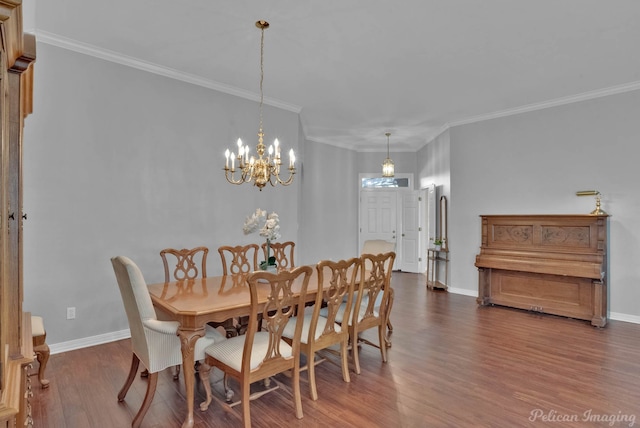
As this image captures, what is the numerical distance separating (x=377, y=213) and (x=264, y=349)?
6.38 metres

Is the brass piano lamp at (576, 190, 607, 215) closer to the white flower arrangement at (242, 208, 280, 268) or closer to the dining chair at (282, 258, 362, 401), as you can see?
the dining chair at (282, 258, 362, 401)

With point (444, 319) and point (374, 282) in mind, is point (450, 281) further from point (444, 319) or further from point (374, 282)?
point (374, 282)

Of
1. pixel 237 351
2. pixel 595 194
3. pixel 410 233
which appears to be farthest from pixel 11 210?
pixel 410 233

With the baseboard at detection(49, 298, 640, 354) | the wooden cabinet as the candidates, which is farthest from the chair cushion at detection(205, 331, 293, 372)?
the baseboard at detection(49, 298, 640, 354)

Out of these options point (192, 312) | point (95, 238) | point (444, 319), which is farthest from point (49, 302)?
point (444, 319)

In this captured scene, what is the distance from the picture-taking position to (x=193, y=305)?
2.27 m

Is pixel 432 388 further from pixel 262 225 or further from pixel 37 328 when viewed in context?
pixel 37 328

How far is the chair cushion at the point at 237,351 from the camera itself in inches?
86.6

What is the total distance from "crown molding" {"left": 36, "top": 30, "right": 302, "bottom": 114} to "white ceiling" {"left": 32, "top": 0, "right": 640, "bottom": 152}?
0.01 meters

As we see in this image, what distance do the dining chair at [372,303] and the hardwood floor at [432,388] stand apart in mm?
263

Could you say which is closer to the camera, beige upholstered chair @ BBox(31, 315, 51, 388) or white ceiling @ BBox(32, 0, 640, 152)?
beige upholstered chair @ BBox(31, 315, 51, 388)

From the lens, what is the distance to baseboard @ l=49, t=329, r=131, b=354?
3361 mm

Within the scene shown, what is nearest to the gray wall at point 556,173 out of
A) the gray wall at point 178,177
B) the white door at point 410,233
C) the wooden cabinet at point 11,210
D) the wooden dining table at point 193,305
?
the gray wall at point 178,177

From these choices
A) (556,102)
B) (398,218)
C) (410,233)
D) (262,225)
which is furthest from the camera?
(398,218)
